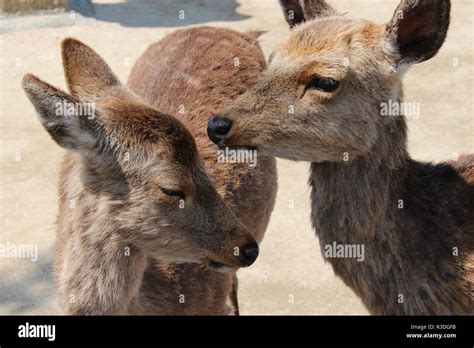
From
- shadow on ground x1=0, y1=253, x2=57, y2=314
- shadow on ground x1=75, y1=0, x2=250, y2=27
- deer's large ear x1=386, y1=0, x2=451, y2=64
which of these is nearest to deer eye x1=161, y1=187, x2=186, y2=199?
deer's large ear x1=386, y1=0, x2=451, y2=64

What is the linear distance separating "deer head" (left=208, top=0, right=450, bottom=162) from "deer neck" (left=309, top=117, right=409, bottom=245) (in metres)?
0.06

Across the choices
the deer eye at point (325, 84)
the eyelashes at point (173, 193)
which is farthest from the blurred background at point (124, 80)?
the deer eye at point (325, 84)

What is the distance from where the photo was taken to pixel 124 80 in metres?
10.2

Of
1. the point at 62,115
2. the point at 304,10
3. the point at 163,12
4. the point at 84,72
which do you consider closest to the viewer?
the point at 62,115

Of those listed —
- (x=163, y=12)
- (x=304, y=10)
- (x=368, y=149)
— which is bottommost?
(x=368, y=149)

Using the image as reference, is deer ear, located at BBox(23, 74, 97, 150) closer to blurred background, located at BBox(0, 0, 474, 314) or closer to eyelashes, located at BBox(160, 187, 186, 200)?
eyelashes, located at BBox(160, 187, 186, 200)

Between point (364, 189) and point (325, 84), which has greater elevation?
point (325, 84)

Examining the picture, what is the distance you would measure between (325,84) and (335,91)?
6cm

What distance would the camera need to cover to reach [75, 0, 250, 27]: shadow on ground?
1238cm

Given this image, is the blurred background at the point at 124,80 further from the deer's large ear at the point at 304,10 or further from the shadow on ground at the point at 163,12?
the deer's large ear at the point at 304,10

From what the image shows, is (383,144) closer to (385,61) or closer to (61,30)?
(385,61)

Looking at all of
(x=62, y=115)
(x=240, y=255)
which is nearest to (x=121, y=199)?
(x=62, y=115)

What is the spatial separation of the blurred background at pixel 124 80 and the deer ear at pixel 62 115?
2.72 metres

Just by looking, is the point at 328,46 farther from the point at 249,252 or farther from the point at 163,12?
the point at 163,12
